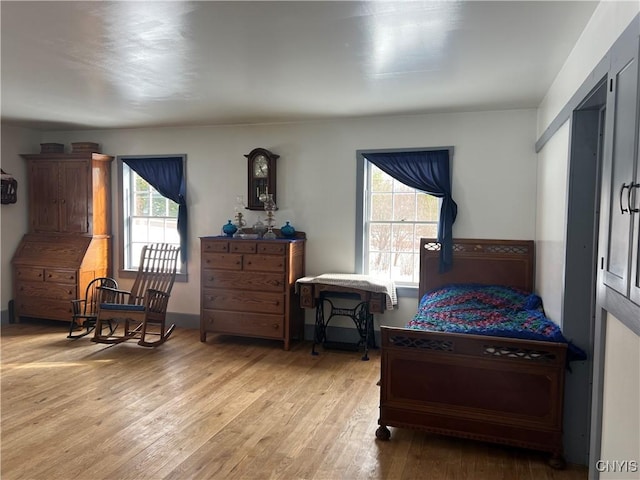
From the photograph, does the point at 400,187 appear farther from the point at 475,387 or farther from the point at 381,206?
the point at 475,387

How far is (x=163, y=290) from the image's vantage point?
5445mm

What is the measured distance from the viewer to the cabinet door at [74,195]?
576cm

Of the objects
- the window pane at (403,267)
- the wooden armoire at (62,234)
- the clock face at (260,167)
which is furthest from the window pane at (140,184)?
the window pane at (403,267)

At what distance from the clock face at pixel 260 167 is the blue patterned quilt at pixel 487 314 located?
229cm

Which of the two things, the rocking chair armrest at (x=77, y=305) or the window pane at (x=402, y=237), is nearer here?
the window pane at (x=402, y=237)

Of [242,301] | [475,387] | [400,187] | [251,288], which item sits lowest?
[475,387]

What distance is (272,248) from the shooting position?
486cm

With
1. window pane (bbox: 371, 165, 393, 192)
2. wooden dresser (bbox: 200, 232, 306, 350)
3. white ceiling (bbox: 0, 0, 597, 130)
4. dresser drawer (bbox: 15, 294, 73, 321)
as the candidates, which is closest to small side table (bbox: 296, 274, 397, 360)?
wooden dresser (bbox: 200, 232, 306, 350)

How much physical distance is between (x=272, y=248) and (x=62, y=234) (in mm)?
2993

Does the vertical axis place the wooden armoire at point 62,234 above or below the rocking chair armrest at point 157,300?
above

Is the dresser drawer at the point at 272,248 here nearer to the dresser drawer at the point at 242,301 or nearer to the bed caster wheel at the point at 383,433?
the dresser drawer at the point at 242,301

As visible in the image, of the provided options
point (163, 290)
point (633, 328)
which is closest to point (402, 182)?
point (163, 290)

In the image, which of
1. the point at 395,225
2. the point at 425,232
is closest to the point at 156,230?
the point at 395,225

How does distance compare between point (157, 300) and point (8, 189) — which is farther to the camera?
point (8, 189)
